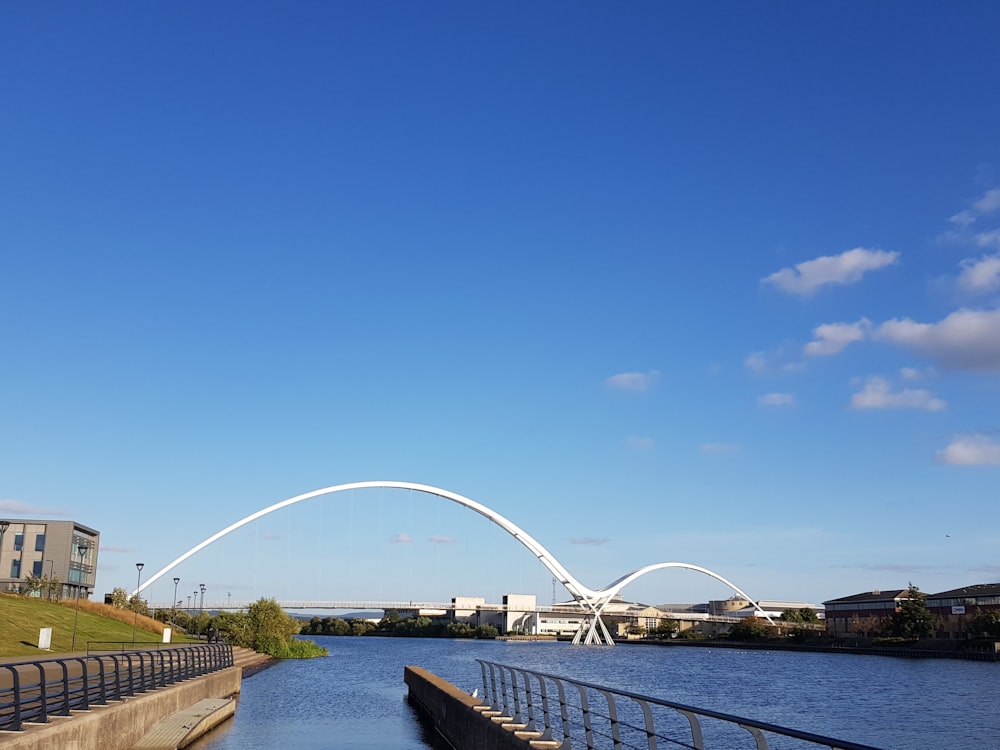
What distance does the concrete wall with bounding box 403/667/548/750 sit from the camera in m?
16.1

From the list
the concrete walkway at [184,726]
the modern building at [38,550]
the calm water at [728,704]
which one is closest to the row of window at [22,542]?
the modern building at [38,550]

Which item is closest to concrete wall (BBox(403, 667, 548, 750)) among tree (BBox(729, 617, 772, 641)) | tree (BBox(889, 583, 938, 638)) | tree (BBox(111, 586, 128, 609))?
tree (BBox(111, 586, 128, 609))

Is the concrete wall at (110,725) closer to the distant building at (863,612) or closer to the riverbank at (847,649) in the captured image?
the riverbank at (847,649)

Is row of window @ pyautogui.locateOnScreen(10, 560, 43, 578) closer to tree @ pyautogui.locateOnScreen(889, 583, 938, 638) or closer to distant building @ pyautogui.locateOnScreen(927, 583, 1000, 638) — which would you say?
tree @ pyautogui.locateOnScreen(889, 583, 938, 638)

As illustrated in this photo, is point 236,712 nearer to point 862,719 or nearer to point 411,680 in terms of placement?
point 411,680

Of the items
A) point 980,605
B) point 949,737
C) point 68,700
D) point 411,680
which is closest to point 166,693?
point 68,700

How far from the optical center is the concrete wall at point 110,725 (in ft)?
45.1

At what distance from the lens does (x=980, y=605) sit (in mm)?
125125

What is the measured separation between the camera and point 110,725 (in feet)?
58.1

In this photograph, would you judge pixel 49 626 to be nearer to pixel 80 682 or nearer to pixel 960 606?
pixel 80 682

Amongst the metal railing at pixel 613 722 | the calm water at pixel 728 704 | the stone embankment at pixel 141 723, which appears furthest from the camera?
the calm water at pixel 728 704

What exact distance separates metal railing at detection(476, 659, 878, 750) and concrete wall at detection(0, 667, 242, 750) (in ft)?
24.0

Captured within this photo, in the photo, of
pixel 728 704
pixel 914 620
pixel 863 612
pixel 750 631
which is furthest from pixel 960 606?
pixel 728 704

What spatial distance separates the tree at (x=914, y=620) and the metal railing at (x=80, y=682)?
105922mm
